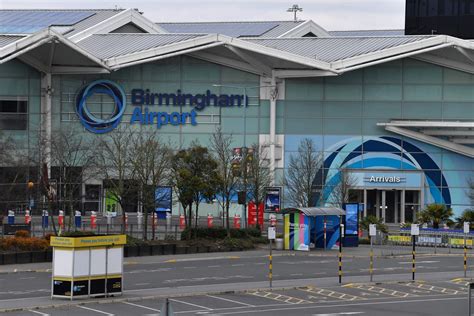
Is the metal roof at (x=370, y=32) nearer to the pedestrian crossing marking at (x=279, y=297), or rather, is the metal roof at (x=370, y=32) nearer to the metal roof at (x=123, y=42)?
the metal roof at (x=123, y=42)

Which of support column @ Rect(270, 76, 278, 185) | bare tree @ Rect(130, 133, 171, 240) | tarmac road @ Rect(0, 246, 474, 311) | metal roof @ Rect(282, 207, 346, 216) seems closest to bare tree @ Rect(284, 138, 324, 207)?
support column @ Rect(270, 76, 278, 185)

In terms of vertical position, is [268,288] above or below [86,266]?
below

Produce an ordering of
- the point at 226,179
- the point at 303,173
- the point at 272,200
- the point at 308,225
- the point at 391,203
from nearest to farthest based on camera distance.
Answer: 1. the point at 308,225
2. the point at 272,200
3. the point at 226,179
4. the point at 303,173
5. the point at 391,203

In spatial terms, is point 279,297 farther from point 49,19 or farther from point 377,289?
point 49,19

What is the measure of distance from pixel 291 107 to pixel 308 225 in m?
32.9

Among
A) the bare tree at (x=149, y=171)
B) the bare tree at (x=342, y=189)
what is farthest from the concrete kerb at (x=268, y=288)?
the bare tree at (x=342, y=189)

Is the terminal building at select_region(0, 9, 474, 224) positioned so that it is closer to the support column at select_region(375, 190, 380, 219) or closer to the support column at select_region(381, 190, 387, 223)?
the support column at select_region(375, 190, 380, 219)

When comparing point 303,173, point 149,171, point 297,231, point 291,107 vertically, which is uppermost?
point 291,107

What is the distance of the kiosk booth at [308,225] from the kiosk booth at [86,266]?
22.3m

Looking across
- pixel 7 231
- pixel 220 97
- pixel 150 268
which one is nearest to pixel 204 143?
pixel 220 97

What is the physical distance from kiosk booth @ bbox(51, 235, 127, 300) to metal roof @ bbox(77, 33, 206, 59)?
51407 millimetres

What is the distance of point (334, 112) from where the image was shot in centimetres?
9206

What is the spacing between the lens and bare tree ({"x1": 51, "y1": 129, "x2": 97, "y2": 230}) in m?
67.2

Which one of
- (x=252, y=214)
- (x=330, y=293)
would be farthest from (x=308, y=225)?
(x=330, y=293)
